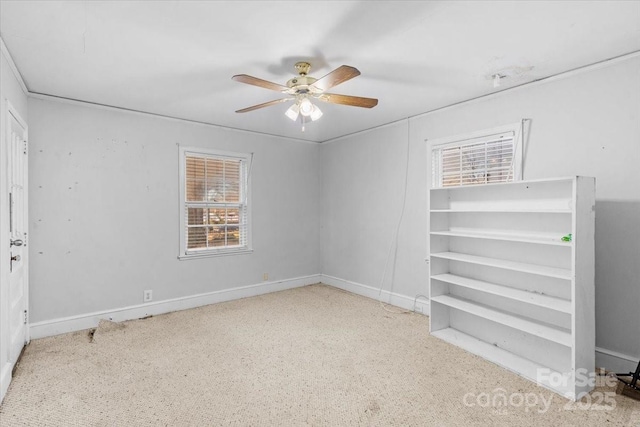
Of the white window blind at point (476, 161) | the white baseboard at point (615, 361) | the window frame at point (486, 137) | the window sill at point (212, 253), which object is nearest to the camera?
the white baseboard at point (615, 361)

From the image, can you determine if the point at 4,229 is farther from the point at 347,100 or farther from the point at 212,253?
the point at 347,100

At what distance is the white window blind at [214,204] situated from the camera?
14.1ft

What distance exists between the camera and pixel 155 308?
3.97 metres

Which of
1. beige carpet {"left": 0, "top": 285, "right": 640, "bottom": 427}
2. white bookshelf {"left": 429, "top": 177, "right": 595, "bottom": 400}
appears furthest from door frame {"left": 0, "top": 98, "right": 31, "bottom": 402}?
white bookshelf {"left": 429, "top": 177, "right": 595, "bottom": 400}

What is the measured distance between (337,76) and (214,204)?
9.48 feet

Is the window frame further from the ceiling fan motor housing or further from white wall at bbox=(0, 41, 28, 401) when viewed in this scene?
white wall at bbox=(0, 41, 28, 401)

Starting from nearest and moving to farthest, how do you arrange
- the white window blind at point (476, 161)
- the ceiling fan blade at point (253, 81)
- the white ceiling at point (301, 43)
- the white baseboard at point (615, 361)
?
the white ceiling at point (301, 43)
the ceiling fan blade at point (253, 81)
the white baseboard at point (615, 361)
the white window blind at point (476, 161)

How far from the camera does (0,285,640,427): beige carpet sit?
2.06 meters

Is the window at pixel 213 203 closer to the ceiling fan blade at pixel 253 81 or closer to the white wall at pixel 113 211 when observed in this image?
the white wall at pixel 113 211

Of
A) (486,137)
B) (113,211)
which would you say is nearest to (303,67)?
(486,137)

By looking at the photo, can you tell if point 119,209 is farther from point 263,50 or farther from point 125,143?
point 263,50

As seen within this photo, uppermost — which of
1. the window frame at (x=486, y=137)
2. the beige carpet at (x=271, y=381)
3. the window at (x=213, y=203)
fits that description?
the window frame at (x=486, y=137)

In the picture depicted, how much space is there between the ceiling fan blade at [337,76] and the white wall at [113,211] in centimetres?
250

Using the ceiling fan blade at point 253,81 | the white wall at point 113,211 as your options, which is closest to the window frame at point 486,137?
the ceiling fan blade at point 253,81
